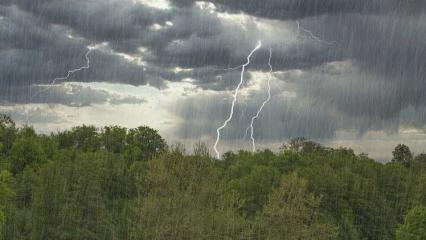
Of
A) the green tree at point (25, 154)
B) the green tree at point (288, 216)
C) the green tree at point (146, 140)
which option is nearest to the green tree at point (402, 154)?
the green tree at point (146, 140)

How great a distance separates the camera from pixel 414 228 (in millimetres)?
77500

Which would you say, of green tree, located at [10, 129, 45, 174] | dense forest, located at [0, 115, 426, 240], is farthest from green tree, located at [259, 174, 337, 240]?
green tree, located at [10, 129, 45, 174]

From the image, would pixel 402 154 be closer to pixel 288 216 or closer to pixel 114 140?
pixel 114 140

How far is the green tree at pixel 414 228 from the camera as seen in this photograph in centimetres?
7694

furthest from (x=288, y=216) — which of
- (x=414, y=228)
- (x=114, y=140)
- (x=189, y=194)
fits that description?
(x=114, y=140)

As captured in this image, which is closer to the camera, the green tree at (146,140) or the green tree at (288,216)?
the green tree at (288,216)

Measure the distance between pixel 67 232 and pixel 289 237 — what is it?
29.5 metres

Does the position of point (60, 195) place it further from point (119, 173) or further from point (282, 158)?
point (282, 158)

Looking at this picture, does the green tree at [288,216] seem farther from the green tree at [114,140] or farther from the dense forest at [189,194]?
the green tree at [114,140]

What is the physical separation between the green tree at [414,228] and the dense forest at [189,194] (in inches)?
5.2

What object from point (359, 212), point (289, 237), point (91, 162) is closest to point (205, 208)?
point (289, 237)

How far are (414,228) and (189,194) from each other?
123 ft

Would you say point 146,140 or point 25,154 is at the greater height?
point 146,140

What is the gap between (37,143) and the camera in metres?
115
